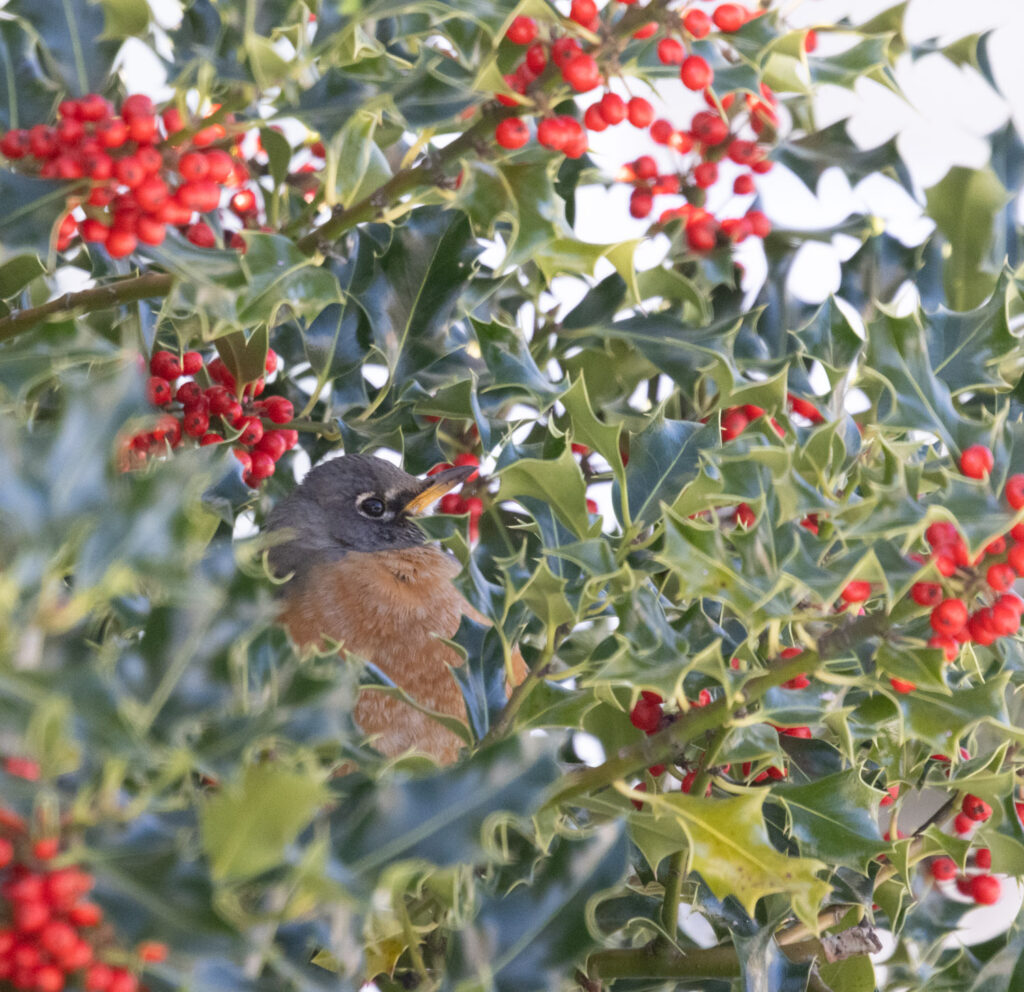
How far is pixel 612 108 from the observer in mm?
928

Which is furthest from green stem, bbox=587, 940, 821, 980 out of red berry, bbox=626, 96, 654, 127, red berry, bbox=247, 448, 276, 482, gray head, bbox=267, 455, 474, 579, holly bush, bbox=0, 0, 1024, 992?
gray head, bbox=267, 455, 474, 579

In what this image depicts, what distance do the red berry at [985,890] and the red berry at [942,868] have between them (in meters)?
0.05

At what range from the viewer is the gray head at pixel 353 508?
179 cm

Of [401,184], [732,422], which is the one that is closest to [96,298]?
[401,184]

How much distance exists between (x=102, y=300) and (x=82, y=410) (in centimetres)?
42

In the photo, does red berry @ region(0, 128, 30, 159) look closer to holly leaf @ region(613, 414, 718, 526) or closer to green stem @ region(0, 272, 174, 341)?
green stem @ region(0, 272, 174, 341)

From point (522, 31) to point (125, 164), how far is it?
0.90ft

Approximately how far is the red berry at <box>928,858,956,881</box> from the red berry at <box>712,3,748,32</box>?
0.73 meters

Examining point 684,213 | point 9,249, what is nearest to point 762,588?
point 9,249

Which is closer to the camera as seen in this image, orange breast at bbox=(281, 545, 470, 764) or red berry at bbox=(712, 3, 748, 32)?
red berry at bbox=(712, 3, 748, 32)

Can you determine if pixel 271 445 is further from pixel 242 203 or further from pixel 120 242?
pixel 120 242

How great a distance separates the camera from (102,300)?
900 millimetres

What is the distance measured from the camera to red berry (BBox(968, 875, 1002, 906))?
3.93 feet

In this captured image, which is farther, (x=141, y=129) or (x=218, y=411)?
(x=218, y=411)
